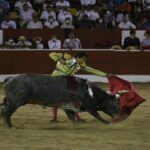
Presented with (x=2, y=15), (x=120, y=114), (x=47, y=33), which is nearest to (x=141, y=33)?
(x=47, y=33)

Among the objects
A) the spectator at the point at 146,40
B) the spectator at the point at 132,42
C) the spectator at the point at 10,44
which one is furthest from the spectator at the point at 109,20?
the spectator at the point at 10,44

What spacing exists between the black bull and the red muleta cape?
17.1 inches

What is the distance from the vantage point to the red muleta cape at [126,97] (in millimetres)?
9656

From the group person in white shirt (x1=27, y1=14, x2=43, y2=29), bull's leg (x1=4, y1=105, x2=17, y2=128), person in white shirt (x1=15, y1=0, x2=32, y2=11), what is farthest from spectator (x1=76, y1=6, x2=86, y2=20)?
bull's leg (x1=4, y1=105, x2=17, y2=128)

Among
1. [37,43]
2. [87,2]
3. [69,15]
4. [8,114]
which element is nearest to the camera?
[8,114]

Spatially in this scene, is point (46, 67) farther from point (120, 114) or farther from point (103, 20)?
point (120, 114)

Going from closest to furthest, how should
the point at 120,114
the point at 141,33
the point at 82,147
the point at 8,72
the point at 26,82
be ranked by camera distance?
1. the point at 82,147
2. the point at 26,82
3. the point at 120,114
4. the point at 8,72
5. the point at 141,33

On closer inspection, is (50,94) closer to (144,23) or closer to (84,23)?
(84,23)

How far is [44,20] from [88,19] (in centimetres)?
123

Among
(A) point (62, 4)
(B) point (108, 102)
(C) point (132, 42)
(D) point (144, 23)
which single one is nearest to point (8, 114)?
(B) point (108, 102)

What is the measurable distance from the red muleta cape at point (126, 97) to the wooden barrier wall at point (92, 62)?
21.8ft

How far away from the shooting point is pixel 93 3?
18.3 meters

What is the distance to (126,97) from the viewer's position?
31.9 ft

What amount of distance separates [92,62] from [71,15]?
1.65 meters
